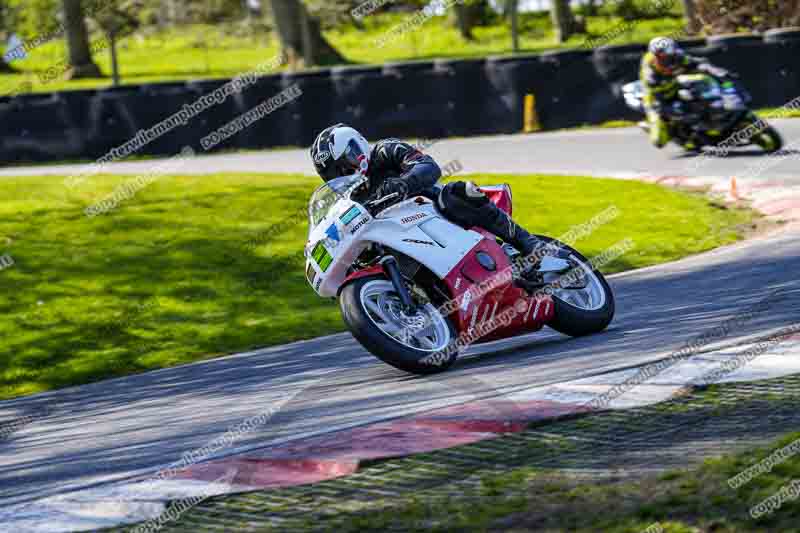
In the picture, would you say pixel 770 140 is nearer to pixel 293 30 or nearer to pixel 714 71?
pixel 714 71

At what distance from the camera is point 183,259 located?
1502 cm

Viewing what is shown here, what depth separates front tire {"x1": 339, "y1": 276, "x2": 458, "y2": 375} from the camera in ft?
25.4

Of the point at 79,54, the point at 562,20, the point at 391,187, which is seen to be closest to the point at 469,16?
the point at 562,20

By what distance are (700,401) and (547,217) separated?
385 inches

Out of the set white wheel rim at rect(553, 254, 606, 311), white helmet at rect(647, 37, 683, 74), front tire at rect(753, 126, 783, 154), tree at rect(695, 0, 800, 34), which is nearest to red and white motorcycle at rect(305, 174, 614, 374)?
white wheel rim at rect(553, 254, 606, 311)

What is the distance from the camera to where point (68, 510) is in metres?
5.60

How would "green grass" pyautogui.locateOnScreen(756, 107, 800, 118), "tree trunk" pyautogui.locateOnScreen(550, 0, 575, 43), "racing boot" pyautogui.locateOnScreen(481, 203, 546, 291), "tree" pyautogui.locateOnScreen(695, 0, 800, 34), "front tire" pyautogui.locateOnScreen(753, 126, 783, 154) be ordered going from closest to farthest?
"racing boot" pyautogui.locateOnScreen(481, 203, 546, 291) < "front tire" pyautogui.locateOnScreen(753, 126, 783, 154) < "green grass" pyautogui.locateOnScreen(756, 107, 800, 118) < "tree" pyautogui.locateOnScreen(695, 0, 800, 34) < "tree trunk" pyautogui.locateOnScreen(550, 0, 575, 43)

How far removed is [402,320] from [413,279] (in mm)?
409

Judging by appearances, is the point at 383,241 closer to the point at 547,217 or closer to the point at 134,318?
the point at 134,318

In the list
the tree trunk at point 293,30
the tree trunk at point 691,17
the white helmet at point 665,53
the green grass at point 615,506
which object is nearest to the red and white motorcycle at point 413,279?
the green grass at point 615,506

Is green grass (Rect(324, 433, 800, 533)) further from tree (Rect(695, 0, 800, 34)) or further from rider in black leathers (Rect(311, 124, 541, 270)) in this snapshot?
tree (Rect(695, 0, 800, 34))

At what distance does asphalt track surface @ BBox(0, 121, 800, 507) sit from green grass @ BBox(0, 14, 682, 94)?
27803 mm

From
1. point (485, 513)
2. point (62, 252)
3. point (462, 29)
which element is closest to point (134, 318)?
point (62, 252)

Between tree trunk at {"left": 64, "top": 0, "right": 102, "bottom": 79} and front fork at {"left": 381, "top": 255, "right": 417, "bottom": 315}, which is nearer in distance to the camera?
front fork at {"left": 381, "top": 255, "right": 417, "bottom": 315}
